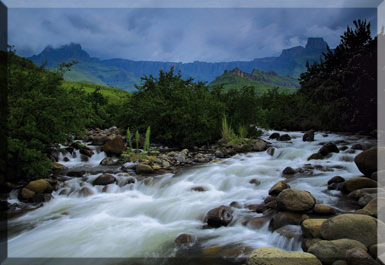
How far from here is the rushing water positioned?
5.05m

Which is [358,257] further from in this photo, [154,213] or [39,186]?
[39,186]

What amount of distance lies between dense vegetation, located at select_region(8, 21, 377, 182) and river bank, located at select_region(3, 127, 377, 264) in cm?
189

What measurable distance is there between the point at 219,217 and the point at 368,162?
488cm

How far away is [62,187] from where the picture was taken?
8.47 metres

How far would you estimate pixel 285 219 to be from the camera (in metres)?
5.09

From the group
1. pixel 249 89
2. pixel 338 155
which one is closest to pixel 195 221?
pixel 338 155

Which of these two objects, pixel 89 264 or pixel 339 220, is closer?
pixel 339 220

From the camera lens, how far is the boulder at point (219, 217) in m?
5.59

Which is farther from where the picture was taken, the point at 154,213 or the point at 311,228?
the point at 154,213

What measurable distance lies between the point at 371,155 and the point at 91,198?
8.84 metres

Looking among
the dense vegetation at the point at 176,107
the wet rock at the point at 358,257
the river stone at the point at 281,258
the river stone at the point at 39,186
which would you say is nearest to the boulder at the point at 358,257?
the wet rock at the point at 358,257

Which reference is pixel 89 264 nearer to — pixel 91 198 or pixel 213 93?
pixel 91 198

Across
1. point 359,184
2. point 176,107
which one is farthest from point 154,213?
point 176,107

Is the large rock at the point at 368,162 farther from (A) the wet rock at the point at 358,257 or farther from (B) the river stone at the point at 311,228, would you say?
(A) the wet rock at the point at 358,257
